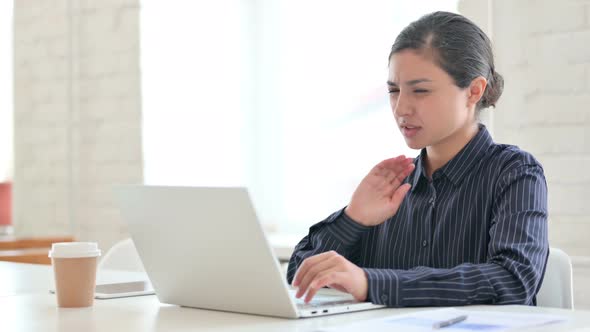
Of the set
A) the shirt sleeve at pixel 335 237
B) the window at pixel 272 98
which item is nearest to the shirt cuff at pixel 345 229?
the shirt sleeve at pixel 335 237

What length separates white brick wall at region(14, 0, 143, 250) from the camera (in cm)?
341

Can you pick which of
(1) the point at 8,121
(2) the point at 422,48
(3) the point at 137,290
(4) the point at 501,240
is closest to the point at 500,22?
(2) the point at 422,48

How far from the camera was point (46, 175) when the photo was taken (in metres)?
3.69

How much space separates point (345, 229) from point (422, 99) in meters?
0.29

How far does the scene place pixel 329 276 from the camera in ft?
4.28

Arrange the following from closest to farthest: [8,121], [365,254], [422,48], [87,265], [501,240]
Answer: [87,265], [501,240], [422,48], [365,254], [8,121]

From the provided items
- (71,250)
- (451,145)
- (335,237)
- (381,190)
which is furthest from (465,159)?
(71,250)

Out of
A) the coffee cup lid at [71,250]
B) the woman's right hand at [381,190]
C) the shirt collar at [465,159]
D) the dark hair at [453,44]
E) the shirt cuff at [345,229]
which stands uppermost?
the dark hair at [453,44]

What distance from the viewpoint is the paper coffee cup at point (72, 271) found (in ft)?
4.51

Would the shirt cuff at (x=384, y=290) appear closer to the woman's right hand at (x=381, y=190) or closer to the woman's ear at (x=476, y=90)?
the woman's right hand at (x=381, y=190)

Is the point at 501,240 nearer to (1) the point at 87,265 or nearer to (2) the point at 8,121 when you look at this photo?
(1) the point at 87,265

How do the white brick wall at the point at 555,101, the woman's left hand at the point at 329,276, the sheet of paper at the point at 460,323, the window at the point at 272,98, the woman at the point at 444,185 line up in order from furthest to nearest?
1. the window at the point at 272,98
2. the white brick wall at the point at 555,101
3. the woman at the point at 444,185
4. the woman's left hand at the point at 329,276
5. the sheet of paper at the point at 460,323

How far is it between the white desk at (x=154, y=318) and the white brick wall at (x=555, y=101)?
3.34ft

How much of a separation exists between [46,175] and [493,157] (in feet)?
7.91
